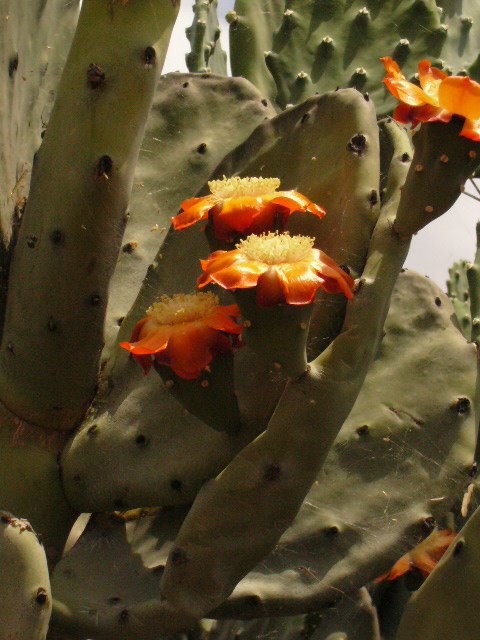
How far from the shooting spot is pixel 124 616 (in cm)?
153

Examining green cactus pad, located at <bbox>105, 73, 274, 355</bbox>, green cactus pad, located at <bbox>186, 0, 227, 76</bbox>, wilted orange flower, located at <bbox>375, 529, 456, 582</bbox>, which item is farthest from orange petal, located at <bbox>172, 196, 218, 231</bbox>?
green cactus pad, located at <bbox>186, 0, 227, 76</bbox>

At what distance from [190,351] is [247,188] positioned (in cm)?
29

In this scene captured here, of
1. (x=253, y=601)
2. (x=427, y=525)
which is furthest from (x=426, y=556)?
(x=253, y=601)

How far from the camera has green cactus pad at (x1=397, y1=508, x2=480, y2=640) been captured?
4.33 ft

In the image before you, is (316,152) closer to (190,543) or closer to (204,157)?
(204,157)

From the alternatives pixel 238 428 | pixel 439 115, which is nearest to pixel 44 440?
pixel 238 428

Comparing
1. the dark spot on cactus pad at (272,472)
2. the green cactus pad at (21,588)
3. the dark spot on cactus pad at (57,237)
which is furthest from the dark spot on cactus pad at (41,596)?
the dark spot on cactus pad at (57,237)

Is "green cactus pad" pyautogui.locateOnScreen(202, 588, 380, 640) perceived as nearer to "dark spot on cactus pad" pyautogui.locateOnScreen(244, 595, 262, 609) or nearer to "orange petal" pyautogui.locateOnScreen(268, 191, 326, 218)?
"dark spot on cactus pad" pyautogui.locateOnScreen(244, 595, 262, 609)

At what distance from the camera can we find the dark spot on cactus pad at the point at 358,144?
1565 mm

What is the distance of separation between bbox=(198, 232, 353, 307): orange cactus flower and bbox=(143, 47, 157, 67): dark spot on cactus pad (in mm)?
377

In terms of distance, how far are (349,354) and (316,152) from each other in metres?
0.41

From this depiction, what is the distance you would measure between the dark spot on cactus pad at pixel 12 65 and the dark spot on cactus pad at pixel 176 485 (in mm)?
691

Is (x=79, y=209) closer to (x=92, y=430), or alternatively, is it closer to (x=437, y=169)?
(x=92, y=430)

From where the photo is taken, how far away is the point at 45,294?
5.49 feet
